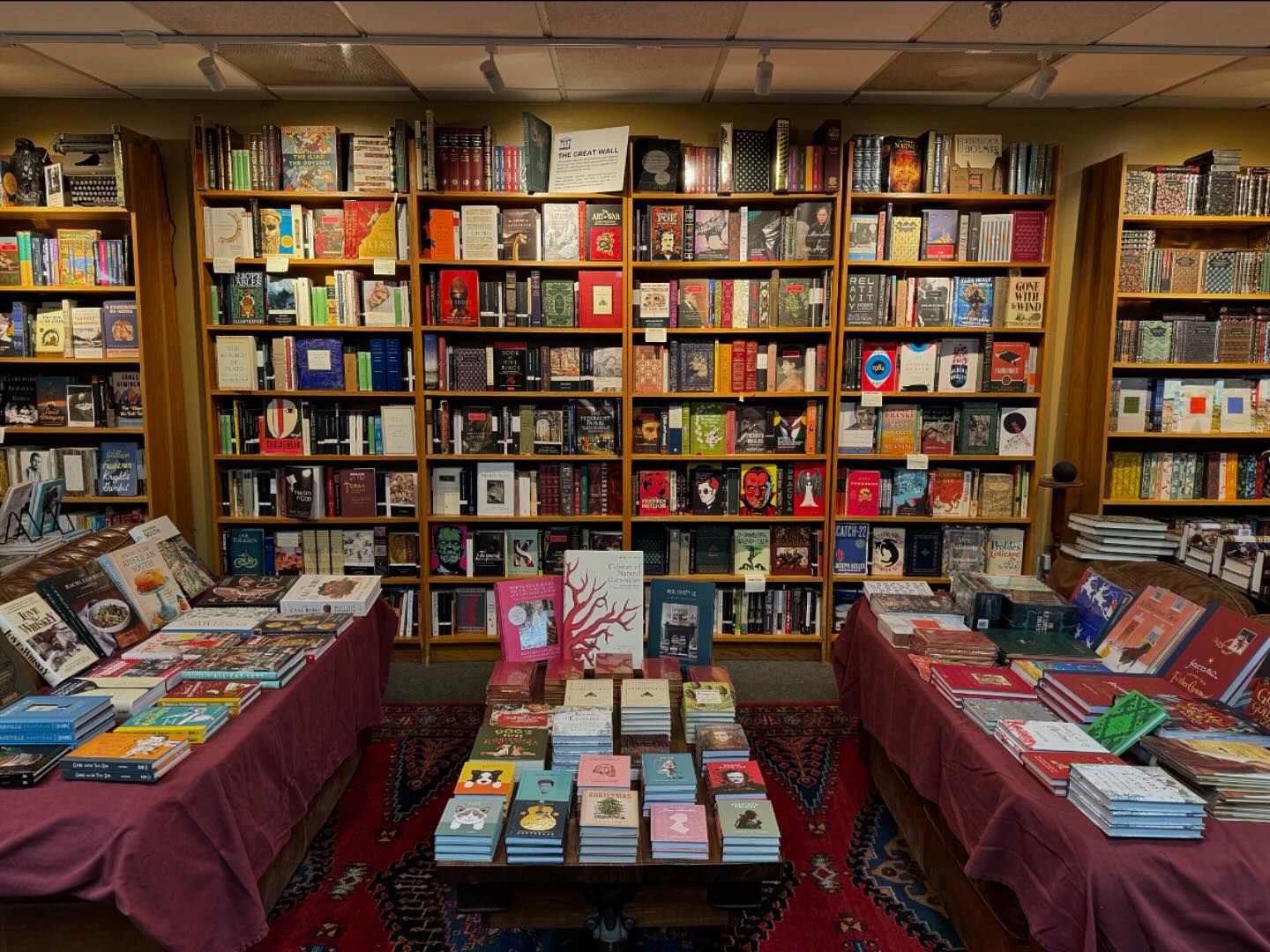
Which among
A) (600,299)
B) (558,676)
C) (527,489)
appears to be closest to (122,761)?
(558,676)

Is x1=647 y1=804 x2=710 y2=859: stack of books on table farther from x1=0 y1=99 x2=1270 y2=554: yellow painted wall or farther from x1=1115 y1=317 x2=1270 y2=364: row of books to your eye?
x1=1115 y1=317 x2=1270 y2=364: row of books

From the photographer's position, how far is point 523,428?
A: 4.22 m

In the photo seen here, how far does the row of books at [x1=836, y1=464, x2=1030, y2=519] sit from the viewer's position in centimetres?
430

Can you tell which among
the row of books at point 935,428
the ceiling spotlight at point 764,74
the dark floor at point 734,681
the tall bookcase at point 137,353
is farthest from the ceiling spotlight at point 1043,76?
the tall bookcase at point 137,353

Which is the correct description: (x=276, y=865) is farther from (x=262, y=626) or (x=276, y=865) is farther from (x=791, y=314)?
(x=791, y=314)

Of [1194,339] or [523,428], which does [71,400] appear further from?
[1194,339]

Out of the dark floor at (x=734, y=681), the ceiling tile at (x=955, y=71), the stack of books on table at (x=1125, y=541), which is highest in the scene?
the ceiling tile at (x=955, y=71)

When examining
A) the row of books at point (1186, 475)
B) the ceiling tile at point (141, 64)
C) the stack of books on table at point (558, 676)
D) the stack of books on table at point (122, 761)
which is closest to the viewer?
the stack of books on table at point (122, 761)

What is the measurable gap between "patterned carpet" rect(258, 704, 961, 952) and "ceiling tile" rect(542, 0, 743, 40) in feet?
9.60

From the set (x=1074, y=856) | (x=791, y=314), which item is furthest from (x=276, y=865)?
(x=791, y=314)

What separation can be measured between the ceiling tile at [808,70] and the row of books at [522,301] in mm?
1083

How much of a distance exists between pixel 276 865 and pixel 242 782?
549 mm

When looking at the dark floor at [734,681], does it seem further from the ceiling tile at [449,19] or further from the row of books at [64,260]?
the ceiling tile at [449,19]

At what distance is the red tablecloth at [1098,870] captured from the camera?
155 centimetres
